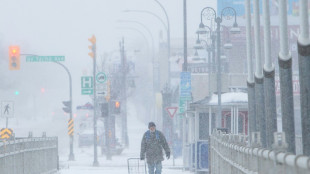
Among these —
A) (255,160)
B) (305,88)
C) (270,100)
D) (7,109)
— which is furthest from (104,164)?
(255,160)

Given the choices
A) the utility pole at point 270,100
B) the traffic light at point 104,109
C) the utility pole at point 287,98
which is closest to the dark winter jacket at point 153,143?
the utility pole at point 270,100

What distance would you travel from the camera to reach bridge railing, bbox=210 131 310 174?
681 centimetres

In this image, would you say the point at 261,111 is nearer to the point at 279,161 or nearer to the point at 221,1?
the point at 279,161

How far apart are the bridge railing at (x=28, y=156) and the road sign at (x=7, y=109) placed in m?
7.71

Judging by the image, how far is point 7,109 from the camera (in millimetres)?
35438

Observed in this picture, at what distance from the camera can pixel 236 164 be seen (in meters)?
12.8

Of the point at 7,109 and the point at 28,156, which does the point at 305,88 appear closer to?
the point at 28,156

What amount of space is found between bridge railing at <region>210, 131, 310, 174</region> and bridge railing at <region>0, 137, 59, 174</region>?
4226mm

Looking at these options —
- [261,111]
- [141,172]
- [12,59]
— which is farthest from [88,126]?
[261,111]

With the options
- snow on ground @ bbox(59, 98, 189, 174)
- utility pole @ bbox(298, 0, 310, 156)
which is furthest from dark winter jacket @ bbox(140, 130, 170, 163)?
snow on ground @ bbox(59, 98, 189, 174)

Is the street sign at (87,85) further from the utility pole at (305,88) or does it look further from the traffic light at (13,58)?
the utility pole at (305,88)

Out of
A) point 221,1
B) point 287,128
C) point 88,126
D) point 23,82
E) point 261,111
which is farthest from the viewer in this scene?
point 23,82

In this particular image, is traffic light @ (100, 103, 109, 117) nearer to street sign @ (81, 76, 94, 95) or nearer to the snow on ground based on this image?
street sign @ (81, 76, 94, 95)

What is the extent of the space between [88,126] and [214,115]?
48.6 m
